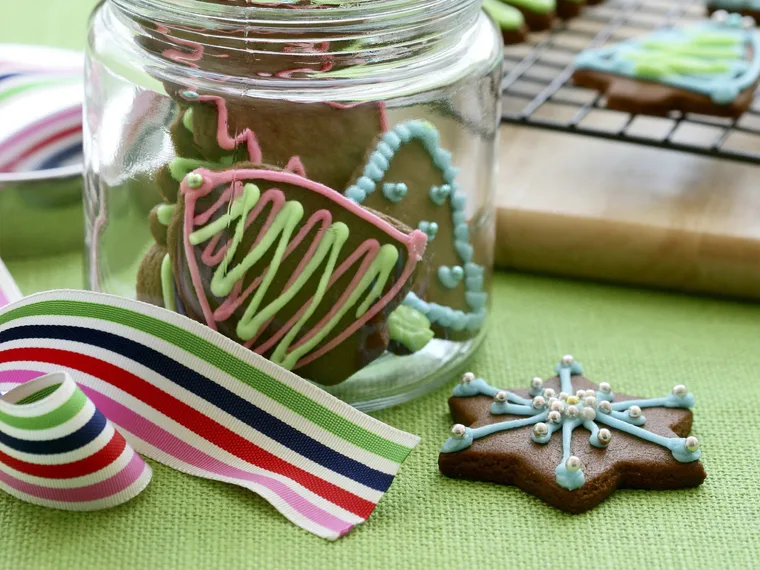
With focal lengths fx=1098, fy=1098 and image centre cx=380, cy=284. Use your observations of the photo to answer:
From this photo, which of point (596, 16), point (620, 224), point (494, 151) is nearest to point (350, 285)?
point (494, 151)

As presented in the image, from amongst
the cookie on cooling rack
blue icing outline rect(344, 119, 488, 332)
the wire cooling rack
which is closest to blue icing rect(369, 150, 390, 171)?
blue icing outline rect(344, 119, 488, 332)

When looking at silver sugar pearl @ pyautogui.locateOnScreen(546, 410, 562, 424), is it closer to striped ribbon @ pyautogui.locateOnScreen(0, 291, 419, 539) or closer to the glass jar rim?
striped ribbon @ pyautogui.locateOnScreen(0, 291, 419, 539)

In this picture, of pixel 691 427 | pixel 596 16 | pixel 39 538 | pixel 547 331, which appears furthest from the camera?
pixel 596 16

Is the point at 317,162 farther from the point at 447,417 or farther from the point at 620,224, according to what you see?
the point at 620,224

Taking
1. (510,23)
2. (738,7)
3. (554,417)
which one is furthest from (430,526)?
(738,7)

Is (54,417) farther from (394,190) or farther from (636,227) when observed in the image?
(636,227)

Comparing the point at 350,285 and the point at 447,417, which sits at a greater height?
the point at 350,285
